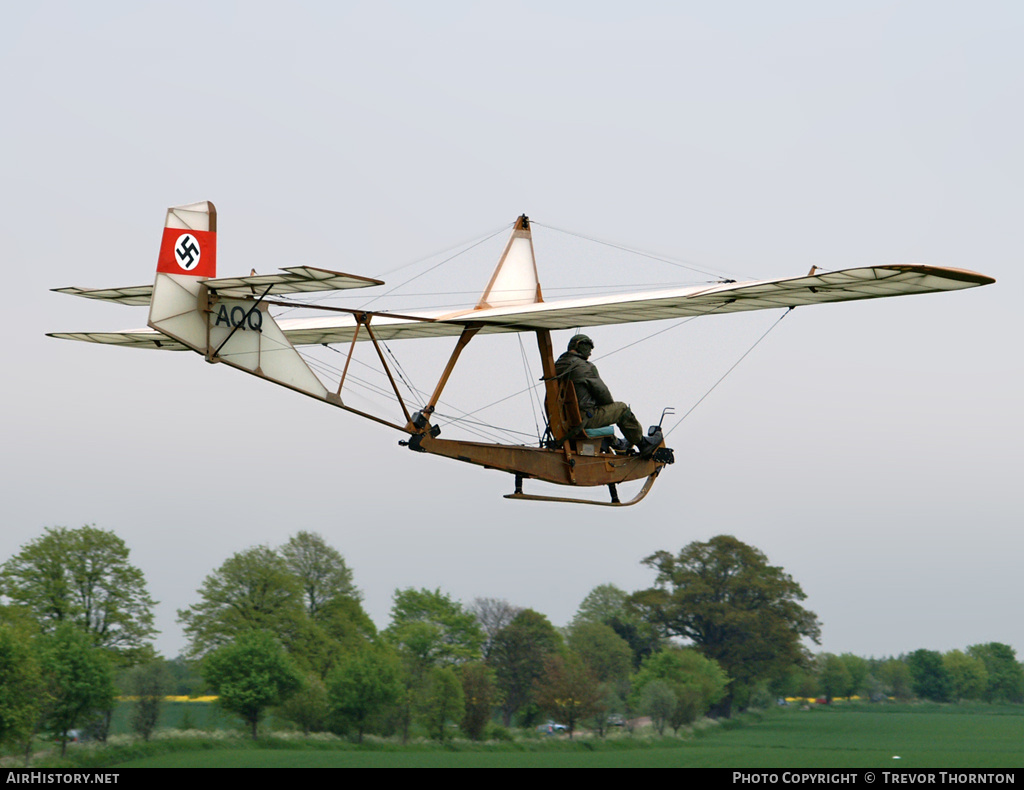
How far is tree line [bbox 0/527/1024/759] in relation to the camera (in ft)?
184

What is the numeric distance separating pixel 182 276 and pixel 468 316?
→ 180 inches

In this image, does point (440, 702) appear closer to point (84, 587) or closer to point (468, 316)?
point (84, 587)

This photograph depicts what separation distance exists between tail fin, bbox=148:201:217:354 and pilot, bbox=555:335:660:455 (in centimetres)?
596

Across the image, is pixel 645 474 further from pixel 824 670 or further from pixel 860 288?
pixel 824 670

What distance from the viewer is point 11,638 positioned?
169 feet

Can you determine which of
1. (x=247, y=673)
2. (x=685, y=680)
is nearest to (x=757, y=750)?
(x=685, y=680)

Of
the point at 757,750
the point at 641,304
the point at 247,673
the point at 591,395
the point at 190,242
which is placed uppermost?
the point at 641,304

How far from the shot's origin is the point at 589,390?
18.9 metres

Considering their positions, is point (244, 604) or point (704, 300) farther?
point (244, 604)

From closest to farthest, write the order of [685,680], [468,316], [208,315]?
1. [208,315]
2. [468,316]
3. [685,680]

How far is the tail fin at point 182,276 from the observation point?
622 inches
